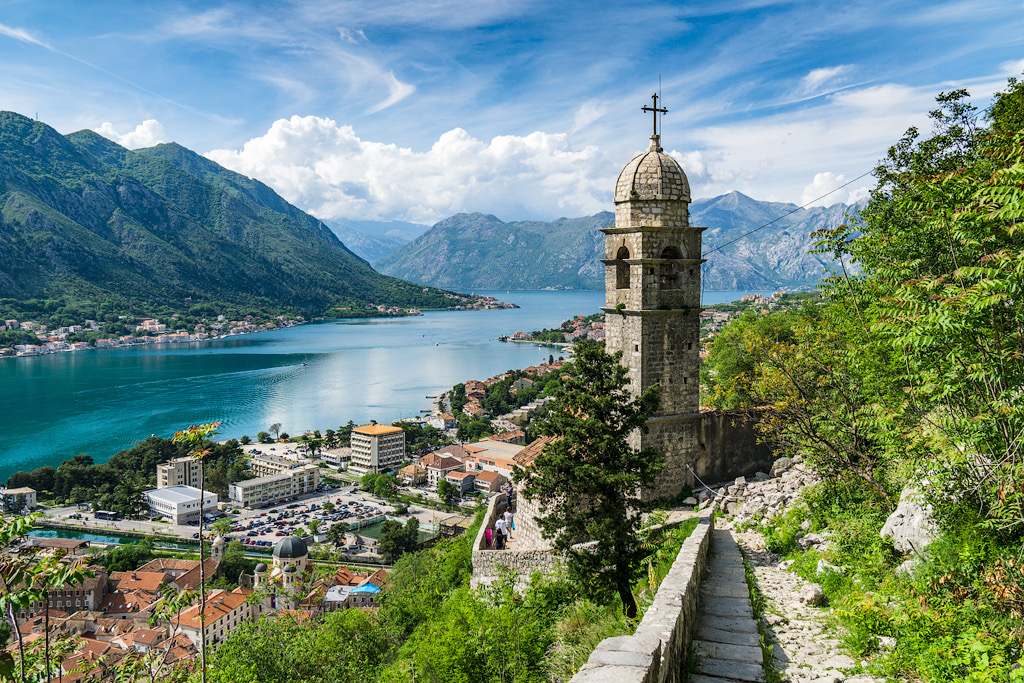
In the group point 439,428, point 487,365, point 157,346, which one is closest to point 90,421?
point 439,428

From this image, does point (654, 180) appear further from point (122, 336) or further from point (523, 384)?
point (122, 336)

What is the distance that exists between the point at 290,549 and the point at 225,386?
42212 millimetres

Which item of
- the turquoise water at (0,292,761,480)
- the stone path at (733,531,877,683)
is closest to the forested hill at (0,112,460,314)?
the turquoise water at (0,292,761,480)

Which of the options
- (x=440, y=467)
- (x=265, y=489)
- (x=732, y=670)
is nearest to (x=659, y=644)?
(x=732, y=670)

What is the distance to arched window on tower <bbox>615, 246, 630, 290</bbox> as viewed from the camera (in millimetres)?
10023

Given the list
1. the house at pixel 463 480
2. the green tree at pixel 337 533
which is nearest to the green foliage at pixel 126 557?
the green tree at pixel 337 533

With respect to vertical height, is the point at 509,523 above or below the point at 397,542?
above

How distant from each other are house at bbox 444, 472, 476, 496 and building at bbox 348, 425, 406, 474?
24.6 ft

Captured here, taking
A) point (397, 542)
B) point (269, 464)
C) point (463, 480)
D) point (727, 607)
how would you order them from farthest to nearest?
point (269, 464)
point (463, 480)
point (397, 542)
point (727, 607)

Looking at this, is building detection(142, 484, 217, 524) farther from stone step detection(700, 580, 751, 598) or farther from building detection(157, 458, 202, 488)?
stone step detection(700, 580, 751, 598)

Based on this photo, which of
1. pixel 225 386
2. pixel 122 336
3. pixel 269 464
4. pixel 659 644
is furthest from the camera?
pixel 122 336

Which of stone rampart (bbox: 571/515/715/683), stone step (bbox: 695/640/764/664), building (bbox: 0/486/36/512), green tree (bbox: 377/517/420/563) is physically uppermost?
stone rampart (bbox: 571/515/715/683)

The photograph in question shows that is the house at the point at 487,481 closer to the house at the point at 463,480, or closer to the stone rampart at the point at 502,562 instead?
the house at the point at 463,480

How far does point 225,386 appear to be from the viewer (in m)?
68.8
